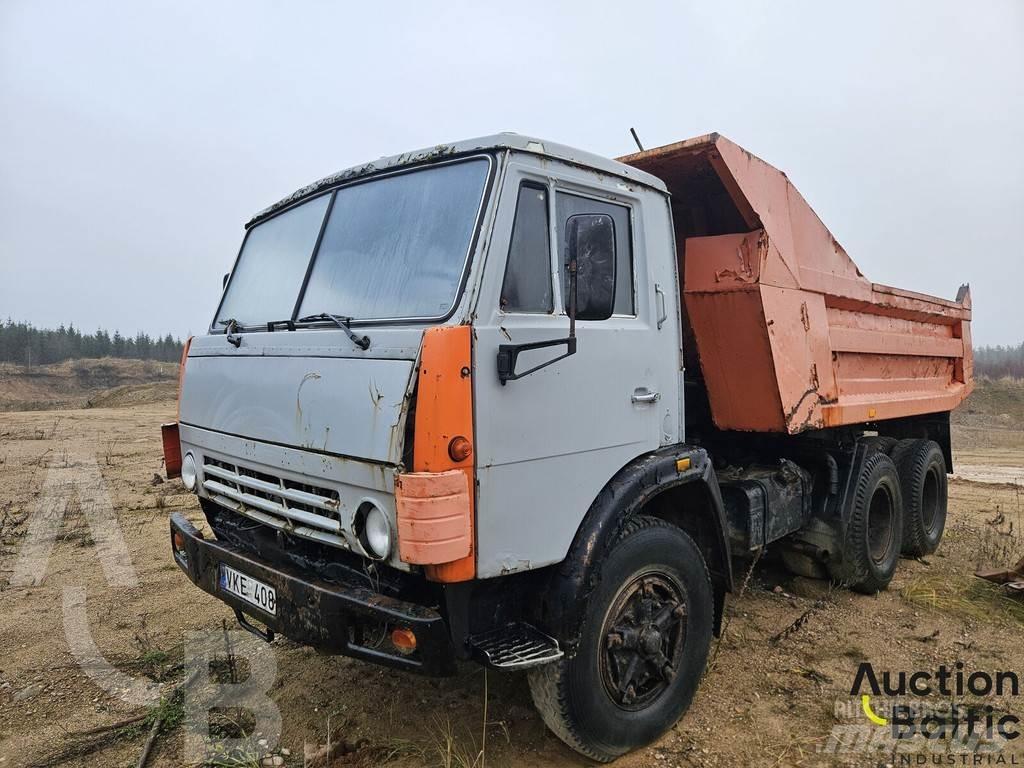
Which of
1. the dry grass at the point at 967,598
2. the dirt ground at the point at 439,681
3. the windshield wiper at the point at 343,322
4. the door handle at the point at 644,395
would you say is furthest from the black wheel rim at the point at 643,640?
the dry grass at the point at 967,598

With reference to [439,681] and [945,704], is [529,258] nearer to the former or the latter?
[439,681]

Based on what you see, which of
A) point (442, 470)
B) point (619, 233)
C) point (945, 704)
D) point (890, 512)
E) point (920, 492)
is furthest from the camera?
point (920, 492)

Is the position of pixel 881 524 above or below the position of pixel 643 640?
below

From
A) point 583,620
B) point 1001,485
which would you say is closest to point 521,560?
point 583,620

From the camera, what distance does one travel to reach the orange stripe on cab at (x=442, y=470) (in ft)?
6.58

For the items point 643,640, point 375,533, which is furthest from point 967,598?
point 375,533

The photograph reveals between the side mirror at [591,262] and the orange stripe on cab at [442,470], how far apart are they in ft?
1.57

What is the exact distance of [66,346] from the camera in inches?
1881

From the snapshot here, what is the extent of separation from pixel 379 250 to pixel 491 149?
1.97ft

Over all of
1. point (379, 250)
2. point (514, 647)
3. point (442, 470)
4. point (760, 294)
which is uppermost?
point (379, 250)

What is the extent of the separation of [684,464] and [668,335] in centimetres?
59

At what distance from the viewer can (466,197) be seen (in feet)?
7.95

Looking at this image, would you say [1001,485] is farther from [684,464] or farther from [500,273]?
[500,273]

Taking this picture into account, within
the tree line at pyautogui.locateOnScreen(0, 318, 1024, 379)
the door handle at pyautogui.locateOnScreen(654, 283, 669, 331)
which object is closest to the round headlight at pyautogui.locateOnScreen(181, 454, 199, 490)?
the door handle at pyautogui.locateOnScreen(654, 283, 669, 331)
